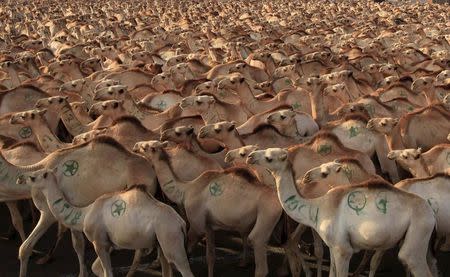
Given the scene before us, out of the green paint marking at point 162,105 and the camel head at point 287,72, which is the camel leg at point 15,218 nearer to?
the green paint marking at point 162,105

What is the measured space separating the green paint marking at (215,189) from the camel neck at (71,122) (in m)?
3.80

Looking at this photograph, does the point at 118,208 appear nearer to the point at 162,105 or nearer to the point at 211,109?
the point at 211,109

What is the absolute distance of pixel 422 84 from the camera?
1353 centimetres

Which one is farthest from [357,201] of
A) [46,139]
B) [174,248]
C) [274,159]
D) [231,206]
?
[46,139]

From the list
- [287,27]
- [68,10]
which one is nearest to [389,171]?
[287,27]

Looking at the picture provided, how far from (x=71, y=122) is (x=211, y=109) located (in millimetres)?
2370

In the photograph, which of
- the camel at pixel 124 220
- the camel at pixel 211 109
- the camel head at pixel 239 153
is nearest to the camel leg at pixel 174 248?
the camel at pixel 124 220

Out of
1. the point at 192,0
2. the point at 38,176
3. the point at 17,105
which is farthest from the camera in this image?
the point at 192,0

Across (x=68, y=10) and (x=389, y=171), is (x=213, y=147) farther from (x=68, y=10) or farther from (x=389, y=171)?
(x=68, y=10)

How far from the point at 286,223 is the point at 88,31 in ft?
67.1

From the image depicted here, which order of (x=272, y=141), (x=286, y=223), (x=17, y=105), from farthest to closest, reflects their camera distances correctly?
Result: (x=17, y=105)
(x=272, y=141)
(x=286, y=223)

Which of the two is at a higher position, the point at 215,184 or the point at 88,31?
the point at 215,184

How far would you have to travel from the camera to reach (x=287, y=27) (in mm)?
27844

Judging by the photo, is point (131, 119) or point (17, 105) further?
point (17, 105)
